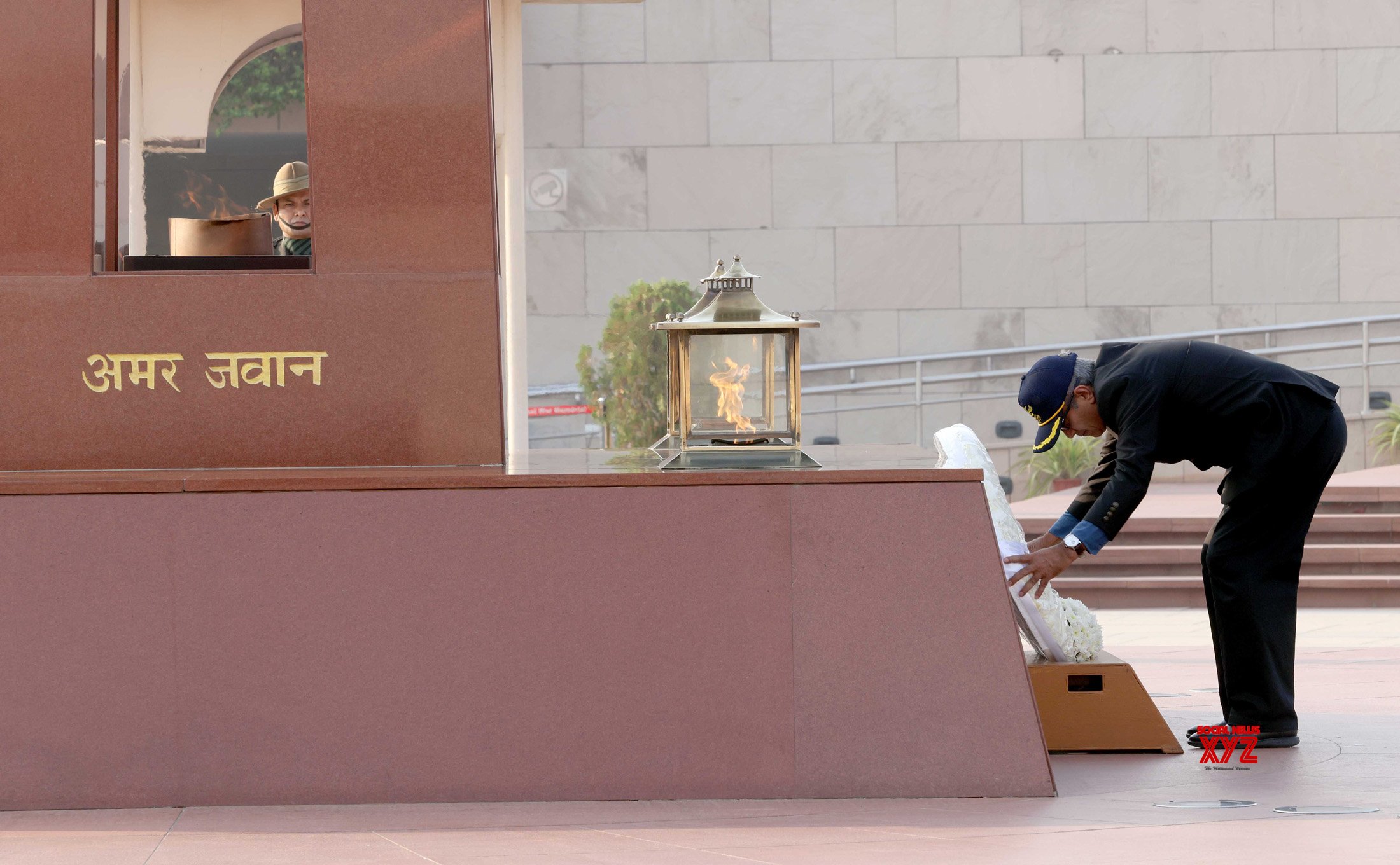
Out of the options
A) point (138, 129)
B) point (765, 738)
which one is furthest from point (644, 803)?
point (138, 129)

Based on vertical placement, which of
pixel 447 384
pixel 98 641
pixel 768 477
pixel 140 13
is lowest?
pixel 98 641

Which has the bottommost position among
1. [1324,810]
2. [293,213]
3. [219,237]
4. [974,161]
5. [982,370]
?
[1324,810]

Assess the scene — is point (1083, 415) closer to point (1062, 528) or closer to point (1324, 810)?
point (1062, 528)

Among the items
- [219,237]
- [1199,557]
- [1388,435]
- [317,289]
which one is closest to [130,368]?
[317,289]

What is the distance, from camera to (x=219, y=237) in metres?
5.08

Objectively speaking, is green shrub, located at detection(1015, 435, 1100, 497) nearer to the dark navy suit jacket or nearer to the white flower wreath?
the dark navy suit jacket

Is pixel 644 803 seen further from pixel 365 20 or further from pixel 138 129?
pixel 138 129

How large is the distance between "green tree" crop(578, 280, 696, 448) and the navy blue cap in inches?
294

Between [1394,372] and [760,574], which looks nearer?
[760,574]

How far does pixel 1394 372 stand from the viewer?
1535 centimetres

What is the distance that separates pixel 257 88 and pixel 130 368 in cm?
383

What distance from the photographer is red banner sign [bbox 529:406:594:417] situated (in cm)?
1428

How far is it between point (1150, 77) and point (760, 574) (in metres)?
13.1

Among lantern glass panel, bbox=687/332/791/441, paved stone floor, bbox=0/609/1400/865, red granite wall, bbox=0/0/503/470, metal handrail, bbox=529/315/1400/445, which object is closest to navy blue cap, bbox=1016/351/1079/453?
lantern glass panel, bbox=687/332/791/441
